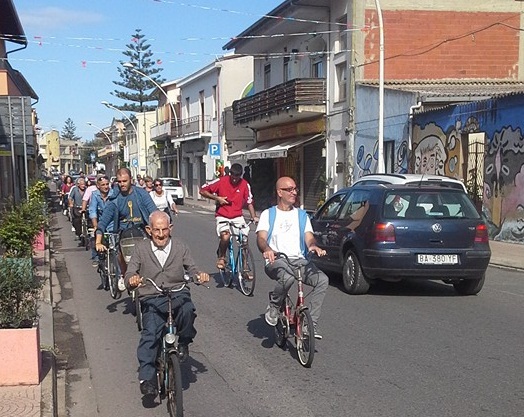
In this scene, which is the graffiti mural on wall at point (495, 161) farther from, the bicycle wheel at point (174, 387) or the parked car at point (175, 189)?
the parked car at point (175, 189)

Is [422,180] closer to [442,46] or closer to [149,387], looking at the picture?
[149,387]

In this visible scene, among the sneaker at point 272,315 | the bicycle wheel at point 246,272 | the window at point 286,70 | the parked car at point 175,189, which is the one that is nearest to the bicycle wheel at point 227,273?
the bicycle wheel at point 246,272

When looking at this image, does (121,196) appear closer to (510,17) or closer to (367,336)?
(367,336)

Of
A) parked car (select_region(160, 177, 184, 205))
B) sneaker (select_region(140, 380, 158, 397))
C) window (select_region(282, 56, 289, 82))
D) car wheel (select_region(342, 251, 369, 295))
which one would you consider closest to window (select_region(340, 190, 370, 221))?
car wheel (select_region(342, 251, 369, 295))

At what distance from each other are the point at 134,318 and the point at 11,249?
2776 millimetres

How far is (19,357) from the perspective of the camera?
5.38m

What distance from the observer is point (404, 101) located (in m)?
20.9

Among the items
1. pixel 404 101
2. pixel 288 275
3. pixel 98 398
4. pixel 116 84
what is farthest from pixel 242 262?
pixel 116 84

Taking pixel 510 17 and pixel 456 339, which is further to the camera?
pixel 510 17

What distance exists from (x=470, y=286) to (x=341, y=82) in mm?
17333

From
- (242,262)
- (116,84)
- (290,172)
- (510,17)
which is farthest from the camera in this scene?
(116,84)

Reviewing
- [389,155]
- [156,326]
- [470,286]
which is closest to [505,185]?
[389,155]

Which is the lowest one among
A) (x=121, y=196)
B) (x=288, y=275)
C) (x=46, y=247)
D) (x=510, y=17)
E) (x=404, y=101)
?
(x=46, y=247)

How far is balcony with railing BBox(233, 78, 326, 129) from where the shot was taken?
89.2 feet
